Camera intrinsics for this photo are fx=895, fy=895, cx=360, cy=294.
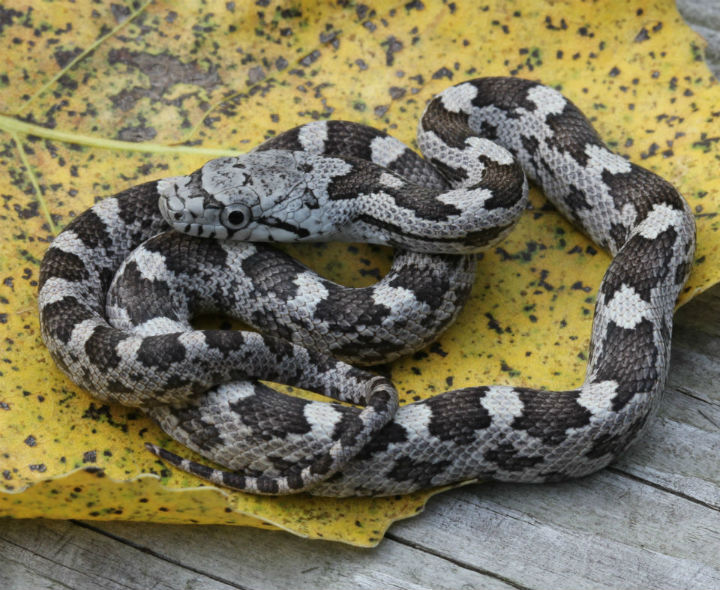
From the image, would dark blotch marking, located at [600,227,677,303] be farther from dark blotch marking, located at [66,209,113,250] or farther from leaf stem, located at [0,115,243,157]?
dark blotch marking, located at [66,209,113,250]

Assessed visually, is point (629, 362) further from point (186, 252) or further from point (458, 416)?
point (186, 252)

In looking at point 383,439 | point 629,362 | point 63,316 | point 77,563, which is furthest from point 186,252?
point 629,362

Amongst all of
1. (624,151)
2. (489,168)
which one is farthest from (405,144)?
(624,151)

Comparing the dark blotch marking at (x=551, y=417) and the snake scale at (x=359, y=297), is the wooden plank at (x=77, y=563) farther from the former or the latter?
the dark blotch marking at (x=551, y=417)

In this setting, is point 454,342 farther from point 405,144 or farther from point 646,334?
point 405,144

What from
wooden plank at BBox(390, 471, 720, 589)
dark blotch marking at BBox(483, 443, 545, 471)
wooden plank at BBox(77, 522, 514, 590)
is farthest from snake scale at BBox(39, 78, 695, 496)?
wooden plank at BBox(77, 522, 514, 590)

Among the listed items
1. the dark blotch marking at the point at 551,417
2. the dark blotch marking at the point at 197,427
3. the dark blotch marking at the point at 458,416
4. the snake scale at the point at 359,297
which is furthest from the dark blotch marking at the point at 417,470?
the dark blotch marking at the point at 197,427
